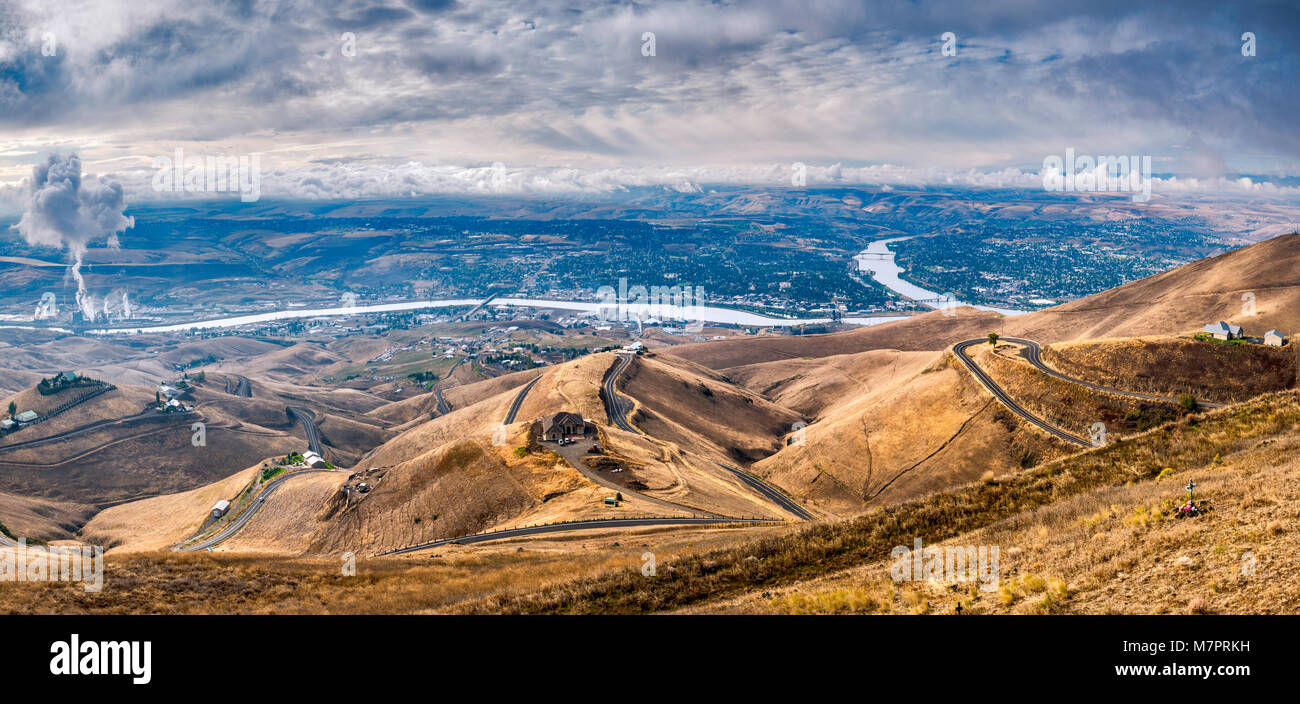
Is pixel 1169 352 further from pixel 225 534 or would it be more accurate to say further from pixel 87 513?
pixel 87 513

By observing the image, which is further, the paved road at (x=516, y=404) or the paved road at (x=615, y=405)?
the paved road at (x=516, y=404)

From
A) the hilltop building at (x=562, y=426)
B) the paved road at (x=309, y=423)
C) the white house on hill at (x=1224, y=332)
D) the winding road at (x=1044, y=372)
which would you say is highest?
the white house on hill at (x=1224, y=332)

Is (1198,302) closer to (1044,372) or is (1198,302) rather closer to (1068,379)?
(1044,372)

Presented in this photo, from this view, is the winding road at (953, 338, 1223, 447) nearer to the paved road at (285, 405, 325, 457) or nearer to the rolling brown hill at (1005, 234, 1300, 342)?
the rolling brown hill at (1005, 234, 1300, 342)

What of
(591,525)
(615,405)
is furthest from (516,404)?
(591,525)

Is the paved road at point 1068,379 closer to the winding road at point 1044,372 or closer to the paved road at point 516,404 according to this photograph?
the winding road at point 1044,372

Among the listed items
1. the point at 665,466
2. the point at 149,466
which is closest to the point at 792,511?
the point at 665,466

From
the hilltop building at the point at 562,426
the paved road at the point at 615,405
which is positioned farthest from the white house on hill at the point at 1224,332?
the hilltop building at the point at 562,426
